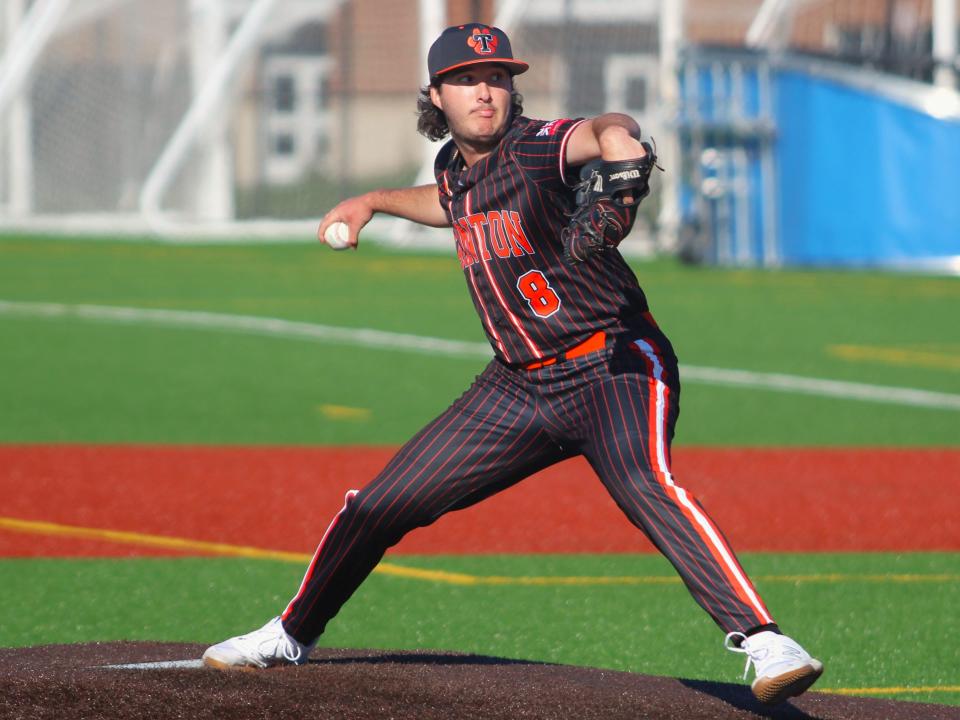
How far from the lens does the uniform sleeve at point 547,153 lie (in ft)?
17.7

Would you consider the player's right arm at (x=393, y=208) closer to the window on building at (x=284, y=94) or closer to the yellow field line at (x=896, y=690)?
the yellow field line at (x=896, y=690)

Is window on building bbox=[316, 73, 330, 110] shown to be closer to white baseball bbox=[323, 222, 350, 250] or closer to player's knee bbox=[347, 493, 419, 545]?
white baseball bbox=[323, 222, 350, 250]

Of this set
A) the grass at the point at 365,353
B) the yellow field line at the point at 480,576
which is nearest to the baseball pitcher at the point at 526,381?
the yellow field line at the point at 480,576

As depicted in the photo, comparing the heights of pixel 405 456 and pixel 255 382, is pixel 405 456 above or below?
above

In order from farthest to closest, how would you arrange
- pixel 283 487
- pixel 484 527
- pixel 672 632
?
pixel 283 487, pixel 484 527, pixel 672 632

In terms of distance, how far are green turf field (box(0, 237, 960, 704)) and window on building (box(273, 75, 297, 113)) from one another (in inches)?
184

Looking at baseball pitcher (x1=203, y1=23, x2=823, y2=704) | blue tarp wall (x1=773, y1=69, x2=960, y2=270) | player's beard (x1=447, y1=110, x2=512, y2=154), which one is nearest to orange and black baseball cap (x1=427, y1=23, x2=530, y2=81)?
baseball pitcher (x1=203, y1=23, x2=823, y2=704)

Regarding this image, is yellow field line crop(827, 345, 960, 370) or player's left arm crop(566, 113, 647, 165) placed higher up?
player's left arm crop(566, 113, 647, 165)

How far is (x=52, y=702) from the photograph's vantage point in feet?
16.8

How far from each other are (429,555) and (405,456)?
3114 millimetres

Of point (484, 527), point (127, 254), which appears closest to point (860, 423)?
point (484, 527)

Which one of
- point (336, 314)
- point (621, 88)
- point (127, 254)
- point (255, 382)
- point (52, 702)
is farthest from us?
point (621, 88)

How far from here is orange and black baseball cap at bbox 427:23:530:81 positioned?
18.4ft

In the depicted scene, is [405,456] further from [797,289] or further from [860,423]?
[797,289]
